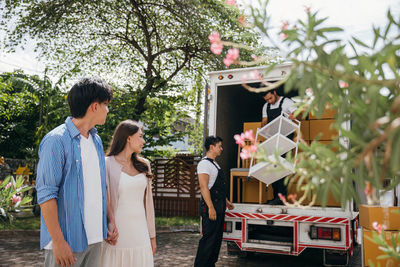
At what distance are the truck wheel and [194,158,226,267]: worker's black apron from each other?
63.9 inches

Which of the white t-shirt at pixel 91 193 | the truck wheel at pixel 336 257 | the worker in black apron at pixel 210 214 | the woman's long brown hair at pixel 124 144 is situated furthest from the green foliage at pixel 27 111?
the truck wheel at pixel 336 257

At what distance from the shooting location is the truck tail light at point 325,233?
15.8ft

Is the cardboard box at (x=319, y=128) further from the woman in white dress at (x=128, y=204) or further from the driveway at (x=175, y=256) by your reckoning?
the woman in white dress at (x=128, y=204)

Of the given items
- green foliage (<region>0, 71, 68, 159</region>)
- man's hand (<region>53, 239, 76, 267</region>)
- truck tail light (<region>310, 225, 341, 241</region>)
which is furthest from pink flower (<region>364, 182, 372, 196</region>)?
green foliage (<region>0, 71, 68, 159</region>)

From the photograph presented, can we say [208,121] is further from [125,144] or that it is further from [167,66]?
[167,66]

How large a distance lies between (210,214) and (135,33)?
38.4 ft

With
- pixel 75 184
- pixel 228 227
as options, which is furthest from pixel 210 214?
pixel 75 184

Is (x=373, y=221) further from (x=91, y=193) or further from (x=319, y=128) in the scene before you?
(x=91, y=193)

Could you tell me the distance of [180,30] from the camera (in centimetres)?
1384

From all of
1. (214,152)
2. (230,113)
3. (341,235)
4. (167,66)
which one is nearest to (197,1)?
(167,66)

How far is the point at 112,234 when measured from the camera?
9.13 feet

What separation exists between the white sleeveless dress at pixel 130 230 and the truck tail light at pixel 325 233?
2.72m

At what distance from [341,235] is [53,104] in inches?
385

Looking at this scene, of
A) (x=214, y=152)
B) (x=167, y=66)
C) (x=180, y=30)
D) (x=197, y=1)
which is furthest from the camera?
(x=167, y=66)
